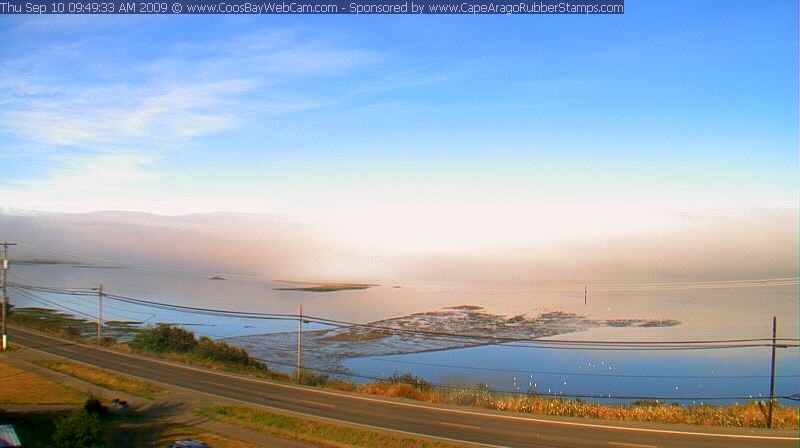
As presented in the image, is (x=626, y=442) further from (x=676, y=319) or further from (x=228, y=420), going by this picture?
(x=676, y=319)

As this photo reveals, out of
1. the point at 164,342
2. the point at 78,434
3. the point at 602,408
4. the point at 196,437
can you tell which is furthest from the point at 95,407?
the point at 164,342

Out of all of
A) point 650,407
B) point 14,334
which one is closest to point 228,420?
point 650,407

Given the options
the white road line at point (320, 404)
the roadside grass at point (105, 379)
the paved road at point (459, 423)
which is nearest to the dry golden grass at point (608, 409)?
the paved road at point (459, 423)

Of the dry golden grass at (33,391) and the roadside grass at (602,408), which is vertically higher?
the roadside grass at (602,408)

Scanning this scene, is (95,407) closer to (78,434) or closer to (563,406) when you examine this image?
(78,434)

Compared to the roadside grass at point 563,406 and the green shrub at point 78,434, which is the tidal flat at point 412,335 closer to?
the roadside grass at point 563,406

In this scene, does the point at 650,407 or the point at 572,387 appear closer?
the point at 650,407
